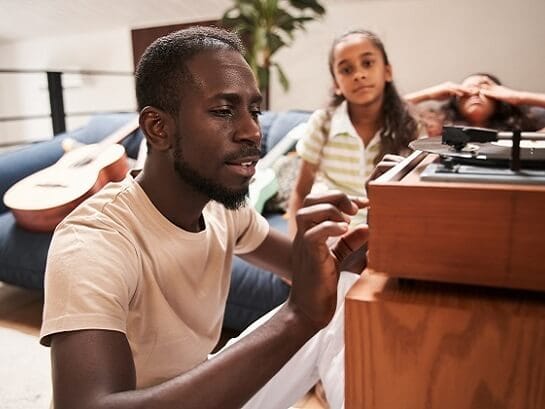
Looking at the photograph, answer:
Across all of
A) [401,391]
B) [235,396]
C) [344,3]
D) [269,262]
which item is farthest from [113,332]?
[344,3]

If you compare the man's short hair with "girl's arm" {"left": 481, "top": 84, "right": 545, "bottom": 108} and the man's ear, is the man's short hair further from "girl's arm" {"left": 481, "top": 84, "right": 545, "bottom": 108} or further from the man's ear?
"girl's arm" {"left": 481, "top": 84, "right": 545, "bottom": 108}

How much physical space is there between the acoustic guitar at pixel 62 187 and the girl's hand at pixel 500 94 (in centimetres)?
147

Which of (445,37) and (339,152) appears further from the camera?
(445,37)

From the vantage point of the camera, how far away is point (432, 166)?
464mm

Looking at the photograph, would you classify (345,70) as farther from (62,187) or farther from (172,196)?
(62,187)

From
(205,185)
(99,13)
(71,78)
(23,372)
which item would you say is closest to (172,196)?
(205,185)

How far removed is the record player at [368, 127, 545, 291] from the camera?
0.38 metres

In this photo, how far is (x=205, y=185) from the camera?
2.36 ft

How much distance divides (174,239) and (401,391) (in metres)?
0.44

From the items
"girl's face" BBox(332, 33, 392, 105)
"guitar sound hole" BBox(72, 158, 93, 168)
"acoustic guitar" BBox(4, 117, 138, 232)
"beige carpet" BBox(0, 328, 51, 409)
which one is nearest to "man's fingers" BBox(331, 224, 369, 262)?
"girl's face" BBox(332, 33, 392, 105)

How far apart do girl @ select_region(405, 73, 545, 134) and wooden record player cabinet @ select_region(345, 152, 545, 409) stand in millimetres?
1390

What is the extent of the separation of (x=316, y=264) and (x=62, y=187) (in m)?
1.65

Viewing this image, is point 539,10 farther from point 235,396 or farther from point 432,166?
point 235,396

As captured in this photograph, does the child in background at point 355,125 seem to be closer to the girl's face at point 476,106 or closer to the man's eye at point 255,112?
the girl's face at point 476,106
